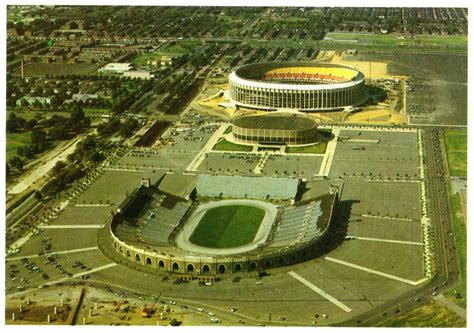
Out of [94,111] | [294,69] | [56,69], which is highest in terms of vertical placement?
[294,69]

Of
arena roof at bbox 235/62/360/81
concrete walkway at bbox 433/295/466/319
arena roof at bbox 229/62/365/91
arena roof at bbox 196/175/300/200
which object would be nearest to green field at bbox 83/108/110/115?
arena roof at bbox 229/62/365/91

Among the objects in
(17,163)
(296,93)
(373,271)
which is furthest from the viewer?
(296,93)

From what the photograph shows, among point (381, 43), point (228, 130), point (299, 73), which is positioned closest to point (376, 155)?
point (228, 130)

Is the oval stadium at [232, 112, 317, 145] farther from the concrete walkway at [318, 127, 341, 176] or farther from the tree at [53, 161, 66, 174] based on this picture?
the tree at [53, 161, 66, 174]

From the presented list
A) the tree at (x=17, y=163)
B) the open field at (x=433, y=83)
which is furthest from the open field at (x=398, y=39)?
the tree at (x=17, y=163)

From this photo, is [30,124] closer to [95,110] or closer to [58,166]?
[95,110]

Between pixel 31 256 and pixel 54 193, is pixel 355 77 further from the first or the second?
pixel 31 256

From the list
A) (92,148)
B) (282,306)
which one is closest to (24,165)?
(92,148)
